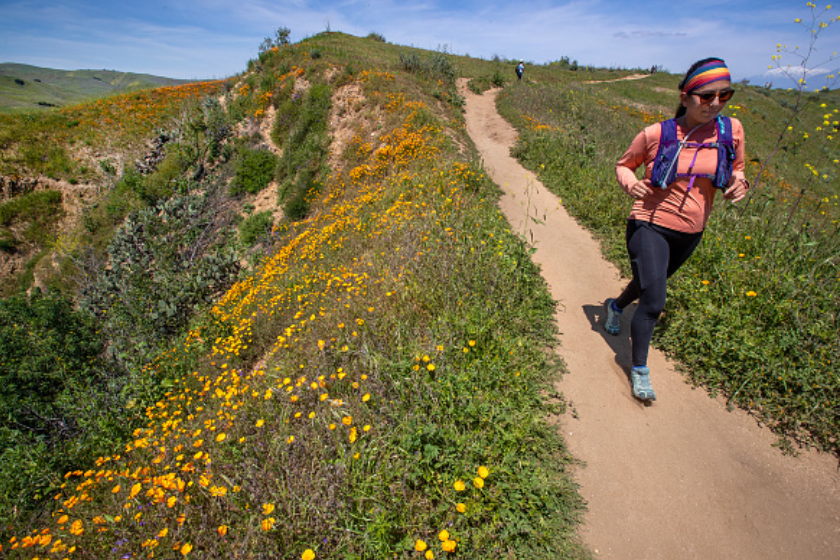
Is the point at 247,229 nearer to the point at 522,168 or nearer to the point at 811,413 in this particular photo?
the point at 522,168

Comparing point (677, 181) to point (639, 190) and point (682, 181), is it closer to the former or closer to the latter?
point (682, 181)

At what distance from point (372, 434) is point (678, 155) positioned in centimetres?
334

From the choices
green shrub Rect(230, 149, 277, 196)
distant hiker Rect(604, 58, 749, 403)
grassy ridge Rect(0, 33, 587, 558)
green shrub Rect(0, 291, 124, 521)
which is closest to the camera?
grassy ridge Rect(0, 33, 587, 558)

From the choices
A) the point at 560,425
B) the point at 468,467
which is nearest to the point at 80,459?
the point at 468,467

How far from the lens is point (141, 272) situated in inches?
424

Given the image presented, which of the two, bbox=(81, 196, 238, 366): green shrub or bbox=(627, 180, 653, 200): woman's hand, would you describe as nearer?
bbox=(627, 180, 653, 200): woman's hand

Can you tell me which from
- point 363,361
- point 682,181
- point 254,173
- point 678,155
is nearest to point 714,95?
point 678,155

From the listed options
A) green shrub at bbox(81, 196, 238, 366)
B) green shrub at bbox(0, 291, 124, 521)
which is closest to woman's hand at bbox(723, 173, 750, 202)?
green shrub at bbox(0, 291, 124, 521)

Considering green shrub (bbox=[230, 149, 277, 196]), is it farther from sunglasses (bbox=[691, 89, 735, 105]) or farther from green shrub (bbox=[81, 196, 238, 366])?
sunglasses (bbox=[691, 89, 735, 105])

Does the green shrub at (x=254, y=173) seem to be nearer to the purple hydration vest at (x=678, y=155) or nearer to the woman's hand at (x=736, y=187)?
the purple hydration vest at (x=678, y=155)

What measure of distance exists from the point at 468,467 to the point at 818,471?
9.30 ft

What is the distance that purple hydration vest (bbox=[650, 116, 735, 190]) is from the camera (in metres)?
2.85

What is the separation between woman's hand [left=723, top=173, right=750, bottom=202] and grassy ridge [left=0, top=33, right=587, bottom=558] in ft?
6.86

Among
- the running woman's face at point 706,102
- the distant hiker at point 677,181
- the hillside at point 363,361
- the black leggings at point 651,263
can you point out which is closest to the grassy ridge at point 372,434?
the hillside at point 363,361
